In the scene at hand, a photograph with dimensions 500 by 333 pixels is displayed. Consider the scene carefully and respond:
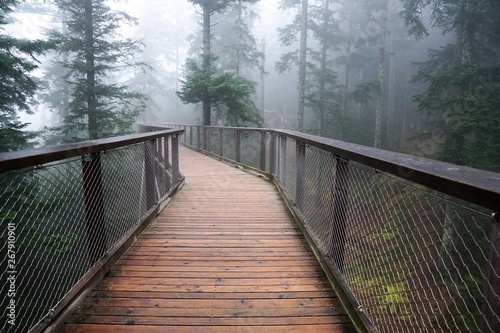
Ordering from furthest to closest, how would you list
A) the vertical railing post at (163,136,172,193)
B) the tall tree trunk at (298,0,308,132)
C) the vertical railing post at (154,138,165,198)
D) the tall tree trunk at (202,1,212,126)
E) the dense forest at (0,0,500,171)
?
the tall tree trunk at (298,0,308,132) < the tall tree trunk at (202,1,212,126) < the dense forest at (0,0,500,171) < the vertical railing post at (163,136,172,193) < the vertical railing post at (154,138,165,198)

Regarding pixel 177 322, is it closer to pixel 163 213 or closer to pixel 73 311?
pixel 73 311

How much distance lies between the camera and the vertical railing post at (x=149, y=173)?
4.49 metres

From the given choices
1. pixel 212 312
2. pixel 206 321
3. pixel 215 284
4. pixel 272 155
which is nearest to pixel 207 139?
pixel 272 155

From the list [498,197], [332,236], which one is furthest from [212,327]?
[498,197]

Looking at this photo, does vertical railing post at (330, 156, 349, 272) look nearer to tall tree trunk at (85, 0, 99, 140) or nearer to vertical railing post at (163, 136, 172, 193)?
vertical railing post at (163, 136, 172, 193)

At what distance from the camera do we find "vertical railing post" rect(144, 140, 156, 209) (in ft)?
14.7

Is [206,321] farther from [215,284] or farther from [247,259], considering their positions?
[247,259]

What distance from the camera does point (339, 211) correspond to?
282 centimetres

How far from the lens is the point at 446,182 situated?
1.31 meters

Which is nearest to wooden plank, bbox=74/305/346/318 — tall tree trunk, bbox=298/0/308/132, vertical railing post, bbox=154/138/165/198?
vertical railing post, bbox=154/138/165/198

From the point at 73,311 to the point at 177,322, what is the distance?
84cm

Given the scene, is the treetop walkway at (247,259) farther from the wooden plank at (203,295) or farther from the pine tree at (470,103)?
the pine tree at (470,103)

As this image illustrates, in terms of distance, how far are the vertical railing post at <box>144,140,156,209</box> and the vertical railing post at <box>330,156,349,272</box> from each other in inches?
113

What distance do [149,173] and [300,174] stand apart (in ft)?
7.55
